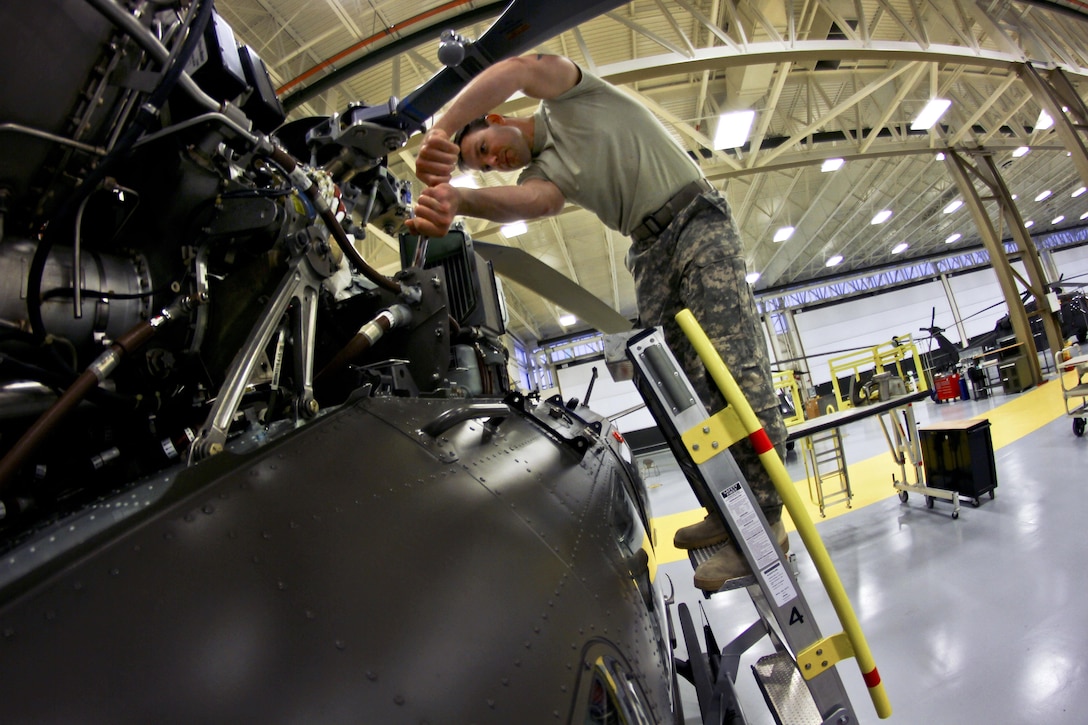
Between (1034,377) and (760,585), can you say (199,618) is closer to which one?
(760,585)

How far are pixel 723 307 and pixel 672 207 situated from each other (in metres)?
0.41

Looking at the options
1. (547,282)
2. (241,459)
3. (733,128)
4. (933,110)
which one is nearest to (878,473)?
(547,282)

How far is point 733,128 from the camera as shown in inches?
358

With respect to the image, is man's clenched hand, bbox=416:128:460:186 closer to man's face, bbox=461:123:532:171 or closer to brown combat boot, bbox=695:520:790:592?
man's face, bbox=461:123:532:171

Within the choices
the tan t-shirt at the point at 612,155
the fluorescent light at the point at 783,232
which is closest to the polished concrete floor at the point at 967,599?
the tan t-shirt at the point at 612,155

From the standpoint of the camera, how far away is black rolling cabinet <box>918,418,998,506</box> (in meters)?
4.03

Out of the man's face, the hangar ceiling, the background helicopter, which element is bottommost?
the background helicopter

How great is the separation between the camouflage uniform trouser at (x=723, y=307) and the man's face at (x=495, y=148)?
2.17ft

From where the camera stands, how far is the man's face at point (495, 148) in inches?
77.4

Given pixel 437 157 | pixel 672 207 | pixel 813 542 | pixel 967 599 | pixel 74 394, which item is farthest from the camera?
pixel 967 599

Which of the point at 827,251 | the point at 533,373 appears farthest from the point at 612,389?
the point at 827,251

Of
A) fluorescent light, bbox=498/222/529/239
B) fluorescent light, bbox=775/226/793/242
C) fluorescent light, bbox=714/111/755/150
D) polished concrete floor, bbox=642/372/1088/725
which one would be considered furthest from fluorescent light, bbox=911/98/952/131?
fluorescent light, bbox=498/222/529/239

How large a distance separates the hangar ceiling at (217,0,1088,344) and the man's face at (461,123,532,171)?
5.41 m

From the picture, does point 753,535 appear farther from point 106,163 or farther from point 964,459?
point 964,459
